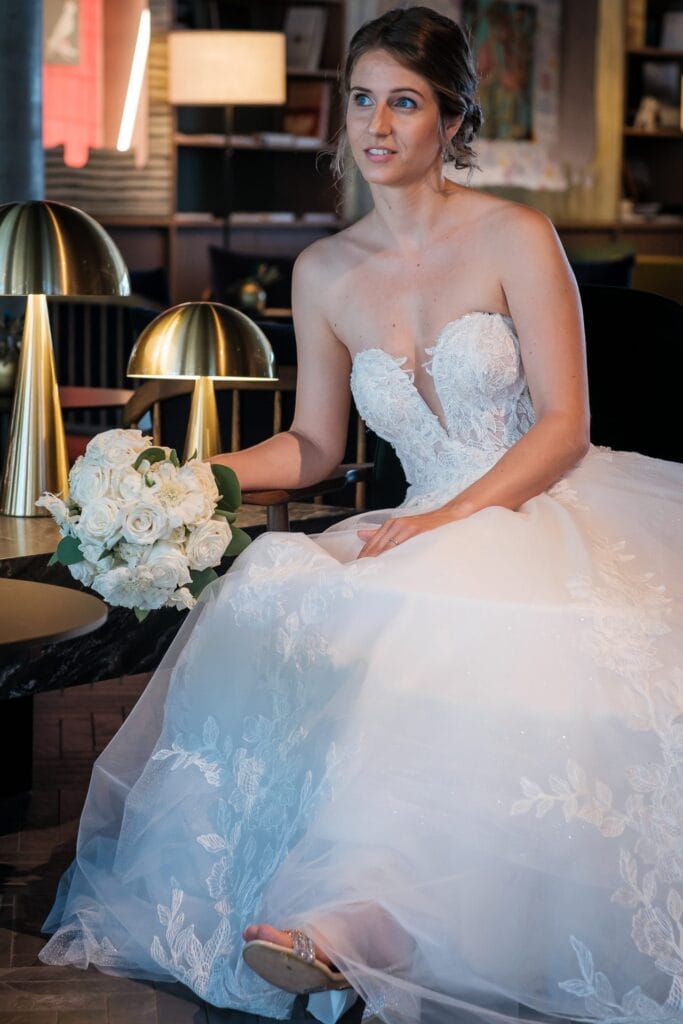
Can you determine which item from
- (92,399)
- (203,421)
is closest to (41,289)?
(203,421)

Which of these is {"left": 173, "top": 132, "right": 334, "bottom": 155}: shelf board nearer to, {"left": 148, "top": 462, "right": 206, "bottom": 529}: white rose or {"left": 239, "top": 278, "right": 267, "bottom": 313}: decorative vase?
{"left": 239, "top": 278, "right": 267, "bottom": 313}: decorative vase

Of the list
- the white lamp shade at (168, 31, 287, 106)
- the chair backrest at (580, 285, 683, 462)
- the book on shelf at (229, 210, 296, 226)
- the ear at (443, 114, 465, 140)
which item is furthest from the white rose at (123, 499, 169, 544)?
the book on shelf at (229, 210, 296, 226)

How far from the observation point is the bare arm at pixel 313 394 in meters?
2.86

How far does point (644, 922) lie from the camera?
2012 millimetres

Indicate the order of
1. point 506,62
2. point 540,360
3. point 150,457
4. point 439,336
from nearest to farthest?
point 150,457 < point 540,360 < point 439,336 < point 506,62

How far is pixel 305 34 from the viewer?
8.57m

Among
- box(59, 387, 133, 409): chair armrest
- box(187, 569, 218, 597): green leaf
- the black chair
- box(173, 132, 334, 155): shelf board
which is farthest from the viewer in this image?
box(173, 132, 334, 155): shelf board

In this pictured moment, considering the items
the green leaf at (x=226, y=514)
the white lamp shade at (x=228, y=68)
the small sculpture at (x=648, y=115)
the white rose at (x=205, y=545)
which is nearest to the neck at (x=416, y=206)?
the green leaf at (x=226, y=514)

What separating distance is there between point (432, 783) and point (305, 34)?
23.7 feet

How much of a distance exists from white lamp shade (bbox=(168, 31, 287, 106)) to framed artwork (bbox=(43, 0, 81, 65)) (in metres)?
0.76

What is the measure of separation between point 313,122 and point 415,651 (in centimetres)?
700

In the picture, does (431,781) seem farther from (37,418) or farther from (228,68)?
(228,68)

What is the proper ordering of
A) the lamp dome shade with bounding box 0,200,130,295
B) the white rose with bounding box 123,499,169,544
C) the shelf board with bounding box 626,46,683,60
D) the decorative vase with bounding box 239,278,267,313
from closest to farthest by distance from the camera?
the white rose with bounding box 123,499,169,544 < the lamp dome shade with bounding box 0,200,130,295 < the decorative vase with bounding box 239,278,267,313 < the shelf board with bounding box 626,46,683,60

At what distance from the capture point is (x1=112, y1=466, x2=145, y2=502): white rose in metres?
2.07
